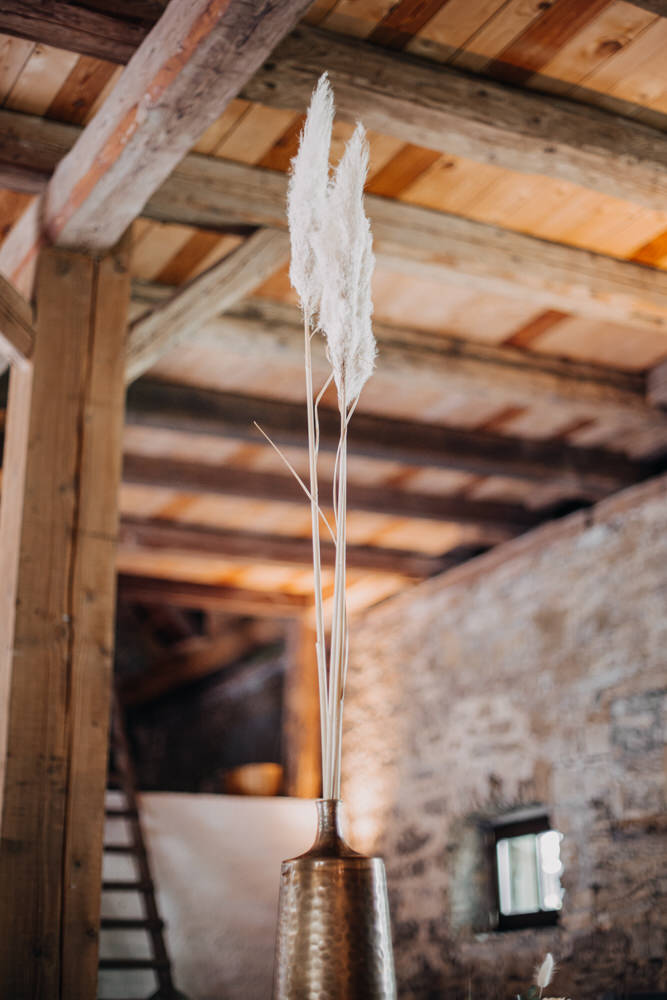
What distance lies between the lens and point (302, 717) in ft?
23.2

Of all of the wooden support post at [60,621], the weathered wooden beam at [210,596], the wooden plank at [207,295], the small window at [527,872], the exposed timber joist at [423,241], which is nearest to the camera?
the wooden support post at [60,621]

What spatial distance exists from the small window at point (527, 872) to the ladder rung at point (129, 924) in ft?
5.89

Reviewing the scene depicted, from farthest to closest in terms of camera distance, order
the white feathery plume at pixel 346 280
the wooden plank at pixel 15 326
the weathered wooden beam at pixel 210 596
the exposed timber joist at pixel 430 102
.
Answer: the weathered wooden beam at pixel 210 596
the wooden plank at pixel 15 326
the exposed timber joist at pixel 430 102
the white feathery plume at pixel 346 280

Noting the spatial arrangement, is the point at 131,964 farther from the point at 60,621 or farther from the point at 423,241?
the point at 423,241

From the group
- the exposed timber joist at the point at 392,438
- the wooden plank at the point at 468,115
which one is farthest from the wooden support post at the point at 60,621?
the exposed timber joist at the point at 392,438

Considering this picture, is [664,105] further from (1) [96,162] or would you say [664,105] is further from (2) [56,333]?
(2) [56,333]

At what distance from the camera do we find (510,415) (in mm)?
4902

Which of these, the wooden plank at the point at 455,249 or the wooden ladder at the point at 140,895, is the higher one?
the wooden plank at the point at 455,249

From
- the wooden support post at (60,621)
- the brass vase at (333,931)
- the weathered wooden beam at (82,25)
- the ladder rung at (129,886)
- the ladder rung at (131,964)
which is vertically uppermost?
the weathered wooden beam at (82,25)

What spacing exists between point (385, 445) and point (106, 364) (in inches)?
83.1

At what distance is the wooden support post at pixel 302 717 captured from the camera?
6957 millimetres

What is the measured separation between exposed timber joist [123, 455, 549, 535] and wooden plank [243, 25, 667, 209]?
2.64 meters

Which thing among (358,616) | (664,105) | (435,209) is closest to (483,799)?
(358,616)

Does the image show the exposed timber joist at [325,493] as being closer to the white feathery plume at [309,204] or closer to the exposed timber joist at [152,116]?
the exposed timber joist at [152,116]
